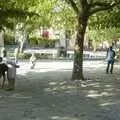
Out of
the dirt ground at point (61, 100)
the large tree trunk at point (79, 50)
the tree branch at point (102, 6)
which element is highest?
the tree branch at point (102, 6)

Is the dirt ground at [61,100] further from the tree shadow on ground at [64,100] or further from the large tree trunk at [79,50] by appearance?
the large tree trunk at [79,50]

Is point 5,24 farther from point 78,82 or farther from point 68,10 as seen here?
point 68,10

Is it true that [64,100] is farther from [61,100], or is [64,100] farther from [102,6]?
[102,6]

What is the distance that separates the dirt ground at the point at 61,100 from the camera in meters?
12.3

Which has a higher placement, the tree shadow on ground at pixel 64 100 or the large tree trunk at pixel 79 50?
the large tree trunk at pixel 79 50

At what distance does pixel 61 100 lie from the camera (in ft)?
50.8

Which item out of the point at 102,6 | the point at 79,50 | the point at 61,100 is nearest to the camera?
the point at 61,100

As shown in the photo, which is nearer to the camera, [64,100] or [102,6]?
[64,100]

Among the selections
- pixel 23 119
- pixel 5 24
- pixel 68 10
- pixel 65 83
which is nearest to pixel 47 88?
pixel 65 83

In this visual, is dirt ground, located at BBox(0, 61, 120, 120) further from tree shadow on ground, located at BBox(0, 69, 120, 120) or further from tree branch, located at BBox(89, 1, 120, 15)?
tree branch, located at BBox(89, 1, 120, 15)

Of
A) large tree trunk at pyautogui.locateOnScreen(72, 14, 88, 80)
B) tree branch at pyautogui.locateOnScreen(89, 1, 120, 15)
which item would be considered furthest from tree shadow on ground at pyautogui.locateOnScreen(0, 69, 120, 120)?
tree branch at pyautogui.locateOnScreen(89, 1, 120, 15)

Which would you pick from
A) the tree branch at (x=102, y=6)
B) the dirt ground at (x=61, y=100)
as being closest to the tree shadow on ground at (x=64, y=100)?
the dirt ground at (x=61, y=100)

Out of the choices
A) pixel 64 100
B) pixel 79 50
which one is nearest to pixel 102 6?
pixel 79 50

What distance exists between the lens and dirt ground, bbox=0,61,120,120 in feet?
40.4
